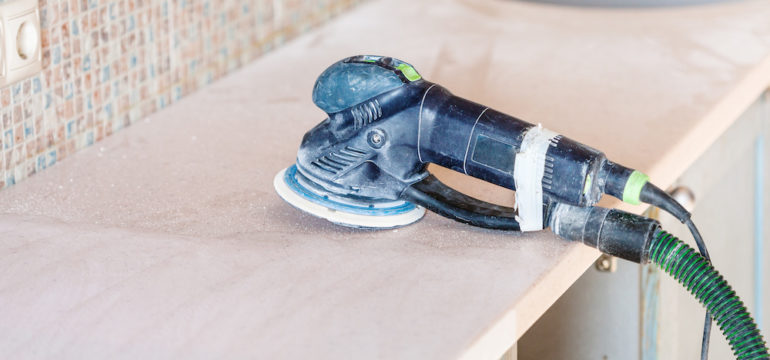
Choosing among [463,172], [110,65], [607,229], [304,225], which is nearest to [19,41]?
[110,65]

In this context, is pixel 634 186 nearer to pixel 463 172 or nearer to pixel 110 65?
pixel 463 172

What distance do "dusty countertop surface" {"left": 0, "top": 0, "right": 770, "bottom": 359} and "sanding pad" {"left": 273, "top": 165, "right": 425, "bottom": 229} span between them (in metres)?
0.01

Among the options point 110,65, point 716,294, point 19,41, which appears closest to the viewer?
point 716,294

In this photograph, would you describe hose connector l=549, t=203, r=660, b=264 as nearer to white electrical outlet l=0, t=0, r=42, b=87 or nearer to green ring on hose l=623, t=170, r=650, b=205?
green ring on hose l=623, t=170, r=650, b=205

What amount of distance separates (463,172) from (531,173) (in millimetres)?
67

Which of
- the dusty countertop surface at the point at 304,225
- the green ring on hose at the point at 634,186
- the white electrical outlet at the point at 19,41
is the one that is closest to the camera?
the dusty countertop surface at the point at 304,225

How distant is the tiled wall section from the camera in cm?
100

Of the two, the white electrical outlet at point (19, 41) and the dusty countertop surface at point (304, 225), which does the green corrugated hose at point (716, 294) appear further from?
the white electrical outlet at point (19, 41)

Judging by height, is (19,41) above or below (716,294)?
above

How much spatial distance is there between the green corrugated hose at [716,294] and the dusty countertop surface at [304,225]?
0.26ft

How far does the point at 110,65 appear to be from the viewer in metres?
1.11

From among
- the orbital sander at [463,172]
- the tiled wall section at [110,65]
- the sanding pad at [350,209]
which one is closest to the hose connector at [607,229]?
the orbital sander at [463,172]

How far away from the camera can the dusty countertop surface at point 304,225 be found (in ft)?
2.39

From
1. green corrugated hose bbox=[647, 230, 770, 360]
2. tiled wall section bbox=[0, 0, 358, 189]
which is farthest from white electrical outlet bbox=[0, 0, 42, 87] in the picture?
green corrugated hose bbox=[647, 230, 770, 360]
